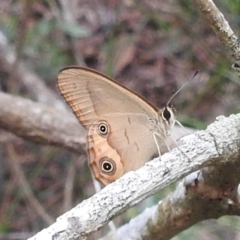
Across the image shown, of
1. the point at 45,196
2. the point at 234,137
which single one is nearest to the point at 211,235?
the point at 45,196

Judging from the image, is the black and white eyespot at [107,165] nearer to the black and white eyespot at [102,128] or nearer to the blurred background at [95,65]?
the black and white eyespot at [102,128]

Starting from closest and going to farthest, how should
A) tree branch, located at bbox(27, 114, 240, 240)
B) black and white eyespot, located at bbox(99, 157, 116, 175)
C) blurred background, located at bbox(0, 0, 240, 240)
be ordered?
tree branch, located at bbox(27, 114, 240, 240), black and white eyespot, located at bbox(99, 157, 116, 175), blurred background, located at bbox(0, 0, 240, 240)

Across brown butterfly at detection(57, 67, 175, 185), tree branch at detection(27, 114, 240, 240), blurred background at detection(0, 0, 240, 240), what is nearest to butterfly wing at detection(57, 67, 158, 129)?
brown butterfly at detection(57, 67, 175, 185)

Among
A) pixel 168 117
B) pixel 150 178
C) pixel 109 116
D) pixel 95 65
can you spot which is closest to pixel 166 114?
pixel 168 117

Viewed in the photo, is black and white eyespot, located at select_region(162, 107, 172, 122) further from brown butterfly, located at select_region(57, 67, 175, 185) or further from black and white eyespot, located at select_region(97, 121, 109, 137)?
black and white eyespot, located at select_region(97, 121, 109, 137)

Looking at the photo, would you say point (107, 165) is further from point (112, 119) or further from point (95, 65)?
point (95, 65)

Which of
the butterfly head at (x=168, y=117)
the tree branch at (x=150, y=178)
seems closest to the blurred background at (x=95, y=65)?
the butterfly head at (x=168, y=117)
